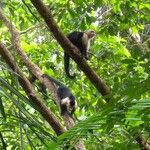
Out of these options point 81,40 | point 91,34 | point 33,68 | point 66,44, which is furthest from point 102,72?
point 91,34

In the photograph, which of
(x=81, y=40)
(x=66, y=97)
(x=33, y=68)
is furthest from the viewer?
(x=81, y=40)

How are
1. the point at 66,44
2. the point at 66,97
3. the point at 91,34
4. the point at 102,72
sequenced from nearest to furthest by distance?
the point at 66,44
the point at 102,72
the point at 66,97
the point at 91,34

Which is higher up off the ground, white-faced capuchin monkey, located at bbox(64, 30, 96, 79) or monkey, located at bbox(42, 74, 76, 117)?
white-faced capuchin monkey, located at bbox(64, 30, 96, 79)

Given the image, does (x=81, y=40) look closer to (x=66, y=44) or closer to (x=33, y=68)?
(x=33, y=68)

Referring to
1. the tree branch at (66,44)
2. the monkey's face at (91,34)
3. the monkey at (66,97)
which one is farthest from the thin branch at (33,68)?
the monkey's face at (91,34)

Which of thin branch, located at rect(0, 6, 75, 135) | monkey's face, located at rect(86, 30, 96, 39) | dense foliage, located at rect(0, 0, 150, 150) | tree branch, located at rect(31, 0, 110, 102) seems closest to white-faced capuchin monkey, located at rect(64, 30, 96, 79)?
monkey's face, located at rect(86, 30, 96, 39)

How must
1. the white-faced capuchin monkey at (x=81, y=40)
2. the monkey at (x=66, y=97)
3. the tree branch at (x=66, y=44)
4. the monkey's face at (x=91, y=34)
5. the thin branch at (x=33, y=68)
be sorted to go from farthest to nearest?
the monkey's face at (x=91, y=34), the white-faced capuchin monkey at (x=81, y=40), the monkey at (x=66, y=97), the thin branch at (x=33, y=68), the tree branch at (x=66, y=44)

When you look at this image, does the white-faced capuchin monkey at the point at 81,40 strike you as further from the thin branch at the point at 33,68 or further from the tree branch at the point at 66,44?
the tree branch at the point at 66,44

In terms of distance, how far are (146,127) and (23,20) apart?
3.56 m

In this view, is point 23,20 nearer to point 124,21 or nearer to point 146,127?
point 124,21

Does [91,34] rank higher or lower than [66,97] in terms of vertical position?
higher

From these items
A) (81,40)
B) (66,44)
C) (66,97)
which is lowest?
(66,97)

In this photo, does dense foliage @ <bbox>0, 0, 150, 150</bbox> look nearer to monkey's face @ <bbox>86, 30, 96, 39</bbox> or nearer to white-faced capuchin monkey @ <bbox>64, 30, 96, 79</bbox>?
white-faced capuchin monkey @ <bbox>64, 30, 96, 79</bbox>

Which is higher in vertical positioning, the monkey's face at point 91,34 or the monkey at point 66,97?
the monkey's face at point 91,34
